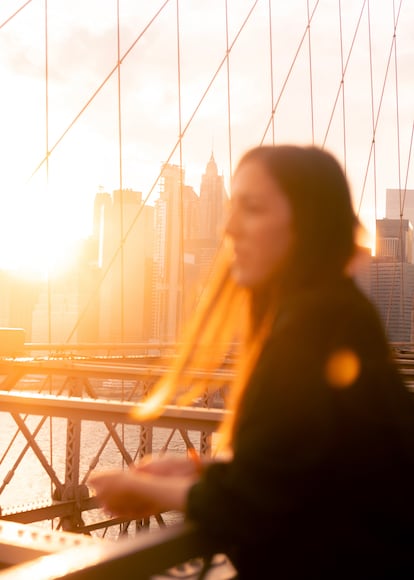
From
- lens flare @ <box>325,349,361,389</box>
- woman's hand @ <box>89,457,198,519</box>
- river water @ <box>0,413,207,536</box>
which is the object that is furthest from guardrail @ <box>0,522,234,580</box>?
river water @ <box>0,413,207,536</box>

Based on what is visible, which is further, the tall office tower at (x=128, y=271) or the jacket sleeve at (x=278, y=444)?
the tall office tower at (x=128, y=271)

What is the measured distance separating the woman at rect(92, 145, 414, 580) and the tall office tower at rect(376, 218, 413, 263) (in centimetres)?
1193

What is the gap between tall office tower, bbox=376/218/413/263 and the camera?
521 inches

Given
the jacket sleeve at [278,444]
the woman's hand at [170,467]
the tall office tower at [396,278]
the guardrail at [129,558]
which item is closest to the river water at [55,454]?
the tall office tower at [396,278]

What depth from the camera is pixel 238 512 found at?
0.86 m

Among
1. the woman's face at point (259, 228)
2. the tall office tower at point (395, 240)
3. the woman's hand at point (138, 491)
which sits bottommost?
the woman's hand at point (138, 491)

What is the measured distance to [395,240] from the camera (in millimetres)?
14594

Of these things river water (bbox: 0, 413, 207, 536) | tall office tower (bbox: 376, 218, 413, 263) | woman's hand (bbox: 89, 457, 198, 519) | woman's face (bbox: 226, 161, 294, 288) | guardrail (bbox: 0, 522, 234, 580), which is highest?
tall office tower (bbox: 376, 218, 413, 263)

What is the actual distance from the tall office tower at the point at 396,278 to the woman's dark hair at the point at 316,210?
10.4 meters

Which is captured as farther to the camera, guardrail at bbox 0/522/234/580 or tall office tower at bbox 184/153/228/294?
tall office tower at bbox 184/153/228/294

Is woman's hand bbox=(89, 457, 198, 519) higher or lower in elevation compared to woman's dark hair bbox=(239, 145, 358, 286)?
lower

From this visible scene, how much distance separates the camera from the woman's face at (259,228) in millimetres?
1011

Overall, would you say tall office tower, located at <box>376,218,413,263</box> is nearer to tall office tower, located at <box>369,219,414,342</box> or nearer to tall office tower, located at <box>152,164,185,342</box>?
tall office tower, located at <box>369,219,414,342</box>

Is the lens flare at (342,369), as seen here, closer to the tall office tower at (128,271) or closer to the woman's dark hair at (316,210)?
the woman's dark hair at (316,210)
